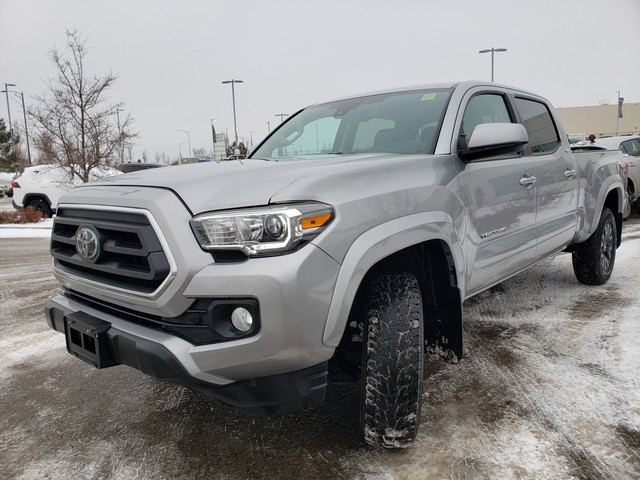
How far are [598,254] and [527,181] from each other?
2006 mm

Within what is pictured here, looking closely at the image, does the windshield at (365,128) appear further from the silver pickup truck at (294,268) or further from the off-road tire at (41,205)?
the off-road tire at (41,205)

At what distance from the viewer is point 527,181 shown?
3.35 meters

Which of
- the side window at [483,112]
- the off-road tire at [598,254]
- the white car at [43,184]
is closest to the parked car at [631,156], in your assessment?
the off-road tire at [598,254]

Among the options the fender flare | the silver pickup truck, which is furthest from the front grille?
the fender flare

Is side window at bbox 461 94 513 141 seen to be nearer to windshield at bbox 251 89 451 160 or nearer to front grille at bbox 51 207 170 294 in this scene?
windshield at bbox 251 89 451 160

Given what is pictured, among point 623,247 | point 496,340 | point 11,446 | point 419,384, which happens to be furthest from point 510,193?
point 623,247

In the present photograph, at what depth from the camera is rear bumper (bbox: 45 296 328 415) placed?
193 centimetres

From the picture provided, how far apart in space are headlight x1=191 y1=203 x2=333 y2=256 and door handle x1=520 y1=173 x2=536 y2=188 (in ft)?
6.18

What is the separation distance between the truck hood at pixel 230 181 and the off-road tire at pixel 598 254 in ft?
10.5

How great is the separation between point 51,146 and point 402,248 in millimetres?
13620

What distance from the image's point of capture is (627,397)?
2729mm

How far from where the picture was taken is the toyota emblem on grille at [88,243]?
86.8 inches

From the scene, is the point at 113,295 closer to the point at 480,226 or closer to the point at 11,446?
the point at 11,446

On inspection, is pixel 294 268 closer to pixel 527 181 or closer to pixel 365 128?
pixel 365 128
